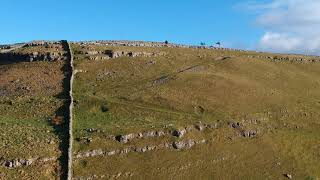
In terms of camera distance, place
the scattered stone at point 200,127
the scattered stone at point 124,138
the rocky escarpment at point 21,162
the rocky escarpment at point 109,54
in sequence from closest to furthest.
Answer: the rocky escarpment at point 21,162
the scattered stone at point 124,138
the scattered stone at point 200,127
the rocky escarpment at point 109,54

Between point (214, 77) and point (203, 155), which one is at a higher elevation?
point (214, 77)

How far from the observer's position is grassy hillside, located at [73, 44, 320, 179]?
88562 mm

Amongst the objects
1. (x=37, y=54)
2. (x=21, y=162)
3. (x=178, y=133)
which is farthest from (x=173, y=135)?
(x=37, y=54)

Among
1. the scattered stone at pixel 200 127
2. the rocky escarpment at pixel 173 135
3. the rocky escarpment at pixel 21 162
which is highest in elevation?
the scattered stone at pixel 200 127

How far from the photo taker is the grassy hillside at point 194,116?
291ft

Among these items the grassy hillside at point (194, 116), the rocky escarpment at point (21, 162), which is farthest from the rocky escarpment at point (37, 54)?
the rocky escarpment at point (21, 162)

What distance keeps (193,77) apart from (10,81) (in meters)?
33.9

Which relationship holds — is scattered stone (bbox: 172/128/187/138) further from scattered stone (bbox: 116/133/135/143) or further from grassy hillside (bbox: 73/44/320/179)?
scattered stone (bbox: 116/133/135/143)

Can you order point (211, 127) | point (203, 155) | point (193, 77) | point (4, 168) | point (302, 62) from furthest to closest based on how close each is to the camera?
point (302, 62), point (193, 77), point (211, 127), point (203, 155), point (4, 168)

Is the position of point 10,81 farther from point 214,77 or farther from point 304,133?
point 304,133

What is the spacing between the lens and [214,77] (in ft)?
390

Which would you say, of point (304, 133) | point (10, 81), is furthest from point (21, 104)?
point (304, 133)

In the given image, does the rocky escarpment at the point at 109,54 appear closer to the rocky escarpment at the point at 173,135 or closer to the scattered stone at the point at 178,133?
the rocky escarpment at the point at 173,135

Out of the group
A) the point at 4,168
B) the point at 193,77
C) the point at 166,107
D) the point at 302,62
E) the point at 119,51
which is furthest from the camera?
the point at 302,62
